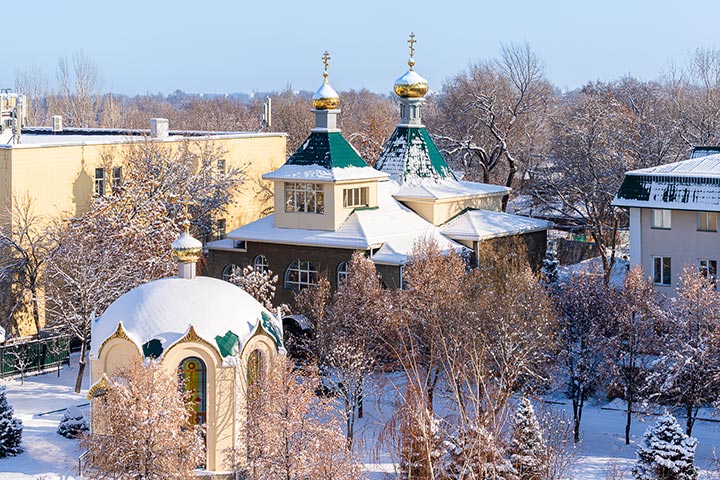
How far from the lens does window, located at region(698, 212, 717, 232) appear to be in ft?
116

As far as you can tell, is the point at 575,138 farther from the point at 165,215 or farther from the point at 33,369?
the point at 33,369

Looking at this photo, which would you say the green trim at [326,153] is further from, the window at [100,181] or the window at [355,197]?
the window at [100,181]

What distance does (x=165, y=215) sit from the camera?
37531 millimetres

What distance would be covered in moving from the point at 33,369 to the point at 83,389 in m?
2.57

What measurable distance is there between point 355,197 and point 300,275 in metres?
2.81

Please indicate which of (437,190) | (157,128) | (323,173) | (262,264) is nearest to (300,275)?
(262,264)

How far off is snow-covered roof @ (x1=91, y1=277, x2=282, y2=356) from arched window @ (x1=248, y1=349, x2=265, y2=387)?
496mm

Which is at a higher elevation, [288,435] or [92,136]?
[92,136]

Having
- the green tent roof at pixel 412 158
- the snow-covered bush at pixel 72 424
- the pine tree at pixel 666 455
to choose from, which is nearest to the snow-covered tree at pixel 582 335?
the pine tree at pixel 666 455

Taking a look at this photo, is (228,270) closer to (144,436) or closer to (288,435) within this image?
(144,436)

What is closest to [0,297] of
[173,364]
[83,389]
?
[83,389]

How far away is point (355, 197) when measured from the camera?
36844 mm

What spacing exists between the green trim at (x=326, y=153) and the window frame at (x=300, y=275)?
9.71ft

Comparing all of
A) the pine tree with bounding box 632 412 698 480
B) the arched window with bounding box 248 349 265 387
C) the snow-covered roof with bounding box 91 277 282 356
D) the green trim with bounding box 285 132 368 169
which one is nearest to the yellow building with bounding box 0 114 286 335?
the green trim with bounding box 285 132 368 169
